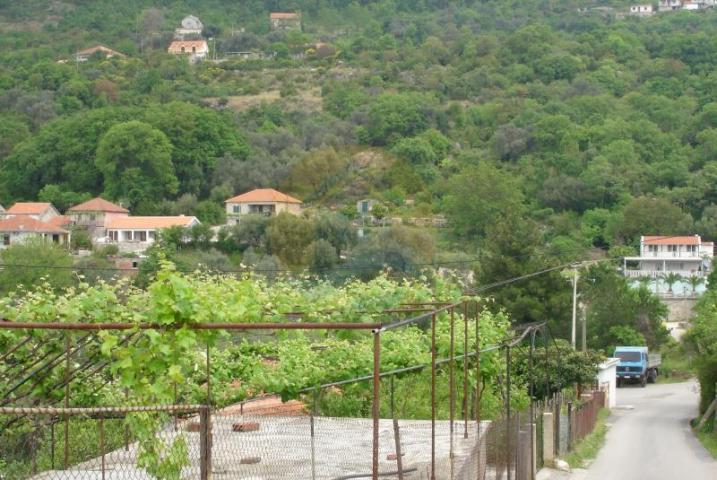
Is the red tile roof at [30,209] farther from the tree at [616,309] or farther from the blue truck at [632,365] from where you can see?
the blue truck at [632,365]

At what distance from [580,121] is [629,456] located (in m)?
93.3

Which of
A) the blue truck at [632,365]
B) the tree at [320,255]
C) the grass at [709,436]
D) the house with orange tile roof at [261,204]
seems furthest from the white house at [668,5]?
the grass at [709,436]

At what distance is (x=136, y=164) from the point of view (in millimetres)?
104500

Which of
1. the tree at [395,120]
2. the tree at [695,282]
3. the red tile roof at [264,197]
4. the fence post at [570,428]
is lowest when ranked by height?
the fence post at [570,428]

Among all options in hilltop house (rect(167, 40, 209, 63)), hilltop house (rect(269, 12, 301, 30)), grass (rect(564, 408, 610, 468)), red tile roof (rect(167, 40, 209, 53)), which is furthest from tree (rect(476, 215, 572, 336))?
hilltop house (rect(269, 12, 301, 30))

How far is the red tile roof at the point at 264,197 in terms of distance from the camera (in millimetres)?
93188

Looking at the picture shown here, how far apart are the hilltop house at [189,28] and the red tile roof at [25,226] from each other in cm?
8126

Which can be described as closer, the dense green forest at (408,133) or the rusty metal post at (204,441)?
the rusty metal post at (204,441)

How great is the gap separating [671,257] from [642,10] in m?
96.5

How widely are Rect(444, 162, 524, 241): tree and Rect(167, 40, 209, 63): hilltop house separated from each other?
69.2 metres

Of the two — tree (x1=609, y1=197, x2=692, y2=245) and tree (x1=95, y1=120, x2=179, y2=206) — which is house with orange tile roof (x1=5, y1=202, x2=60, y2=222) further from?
tree (x1=609, y1=197, x2=692, y2=245)

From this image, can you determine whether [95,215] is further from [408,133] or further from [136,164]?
[408,133]

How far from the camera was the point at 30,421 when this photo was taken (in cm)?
1471

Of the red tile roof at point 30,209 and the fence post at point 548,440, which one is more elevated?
the red tile roof at point 30,209
